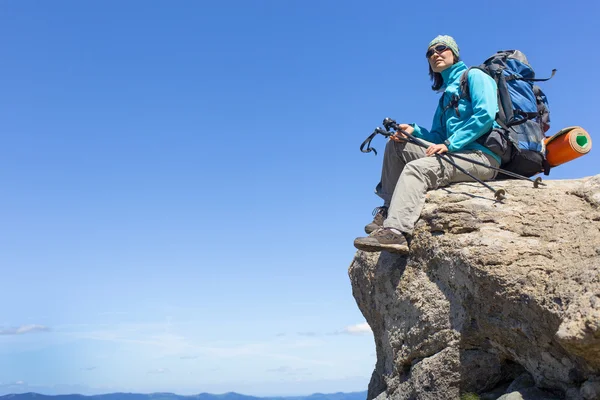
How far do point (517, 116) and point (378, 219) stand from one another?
123 inches

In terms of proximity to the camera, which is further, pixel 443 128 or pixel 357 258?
pixel 357 258

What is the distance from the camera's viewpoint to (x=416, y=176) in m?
10.2

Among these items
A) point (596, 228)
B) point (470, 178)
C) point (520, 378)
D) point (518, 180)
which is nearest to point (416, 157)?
point (470, 178)

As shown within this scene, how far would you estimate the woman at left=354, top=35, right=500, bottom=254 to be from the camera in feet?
32.9

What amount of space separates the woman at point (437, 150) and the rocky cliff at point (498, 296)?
1.07 ft

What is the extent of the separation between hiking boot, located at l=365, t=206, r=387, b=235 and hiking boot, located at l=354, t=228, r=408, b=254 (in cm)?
133

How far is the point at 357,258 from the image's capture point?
12367 mm

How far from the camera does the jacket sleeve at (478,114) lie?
10137 millimetres

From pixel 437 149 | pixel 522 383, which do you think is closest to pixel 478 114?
pixel 437 149

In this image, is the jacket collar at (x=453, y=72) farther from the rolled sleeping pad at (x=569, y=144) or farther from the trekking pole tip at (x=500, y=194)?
the trekking pole tip at (x=500, y=194)

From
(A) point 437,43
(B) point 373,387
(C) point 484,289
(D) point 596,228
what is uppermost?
(A) point 437,43

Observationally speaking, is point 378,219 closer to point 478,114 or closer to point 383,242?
point 383,242

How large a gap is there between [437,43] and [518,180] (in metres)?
2.94

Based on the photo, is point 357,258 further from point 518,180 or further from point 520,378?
point 520,378
